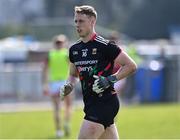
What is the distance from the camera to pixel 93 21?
9.41 m

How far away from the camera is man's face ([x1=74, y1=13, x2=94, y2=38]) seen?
934 centimetres

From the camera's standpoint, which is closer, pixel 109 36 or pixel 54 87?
pixel 54 87

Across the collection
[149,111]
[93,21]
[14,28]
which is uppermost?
[14,28]

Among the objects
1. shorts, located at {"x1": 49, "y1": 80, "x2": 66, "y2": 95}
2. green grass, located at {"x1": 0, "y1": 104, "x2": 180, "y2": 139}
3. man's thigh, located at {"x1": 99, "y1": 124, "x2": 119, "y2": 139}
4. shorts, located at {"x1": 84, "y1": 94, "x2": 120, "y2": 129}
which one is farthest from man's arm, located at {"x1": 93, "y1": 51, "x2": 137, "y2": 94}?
shorts, located at {"x1": 49, "y1": 80, "x2": 66, "y2": 95}

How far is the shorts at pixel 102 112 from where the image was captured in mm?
9352

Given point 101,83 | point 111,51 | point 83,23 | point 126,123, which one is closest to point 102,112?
point 101,83

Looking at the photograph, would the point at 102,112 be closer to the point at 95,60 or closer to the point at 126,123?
the point at 95,60

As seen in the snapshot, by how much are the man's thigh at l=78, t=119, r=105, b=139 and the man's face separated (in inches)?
41.7

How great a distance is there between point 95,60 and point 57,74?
814 cm

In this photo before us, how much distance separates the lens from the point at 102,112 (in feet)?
30.8

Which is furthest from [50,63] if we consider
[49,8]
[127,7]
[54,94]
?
[49,8]

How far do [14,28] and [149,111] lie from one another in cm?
5477

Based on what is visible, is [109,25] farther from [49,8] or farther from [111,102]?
[111,102]

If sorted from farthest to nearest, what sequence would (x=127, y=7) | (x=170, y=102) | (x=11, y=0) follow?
(x=11, y=0) < (x=127, y=7) < (x=170, y=102)
